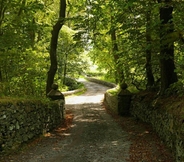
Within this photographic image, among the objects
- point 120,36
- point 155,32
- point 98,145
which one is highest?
point 120,36

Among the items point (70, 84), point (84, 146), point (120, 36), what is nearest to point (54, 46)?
point (120, 36)

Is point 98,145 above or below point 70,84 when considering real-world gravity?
below

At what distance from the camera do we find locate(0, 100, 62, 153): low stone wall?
8.07m

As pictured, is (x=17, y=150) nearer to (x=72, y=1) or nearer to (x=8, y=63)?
(x=8, y=63)

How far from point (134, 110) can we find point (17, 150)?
28.3 feet

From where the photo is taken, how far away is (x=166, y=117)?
29.8ft

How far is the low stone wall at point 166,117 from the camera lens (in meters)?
7.07

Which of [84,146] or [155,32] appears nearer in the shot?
[84,146]

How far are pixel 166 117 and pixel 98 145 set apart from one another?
9.29 feet

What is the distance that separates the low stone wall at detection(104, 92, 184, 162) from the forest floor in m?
0.38

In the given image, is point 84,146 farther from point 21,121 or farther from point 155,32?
point 155,32

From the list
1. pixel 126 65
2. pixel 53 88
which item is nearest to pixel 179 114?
pixel 126 65

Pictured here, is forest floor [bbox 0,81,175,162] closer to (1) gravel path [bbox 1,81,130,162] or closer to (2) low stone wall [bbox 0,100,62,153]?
(1) gravel path [bbox 1,81,130,162]

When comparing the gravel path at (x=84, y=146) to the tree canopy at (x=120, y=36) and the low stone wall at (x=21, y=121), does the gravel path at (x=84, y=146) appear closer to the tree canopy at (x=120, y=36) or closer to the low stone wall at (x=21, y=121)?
the low stone wall at (x=21, y=121)
